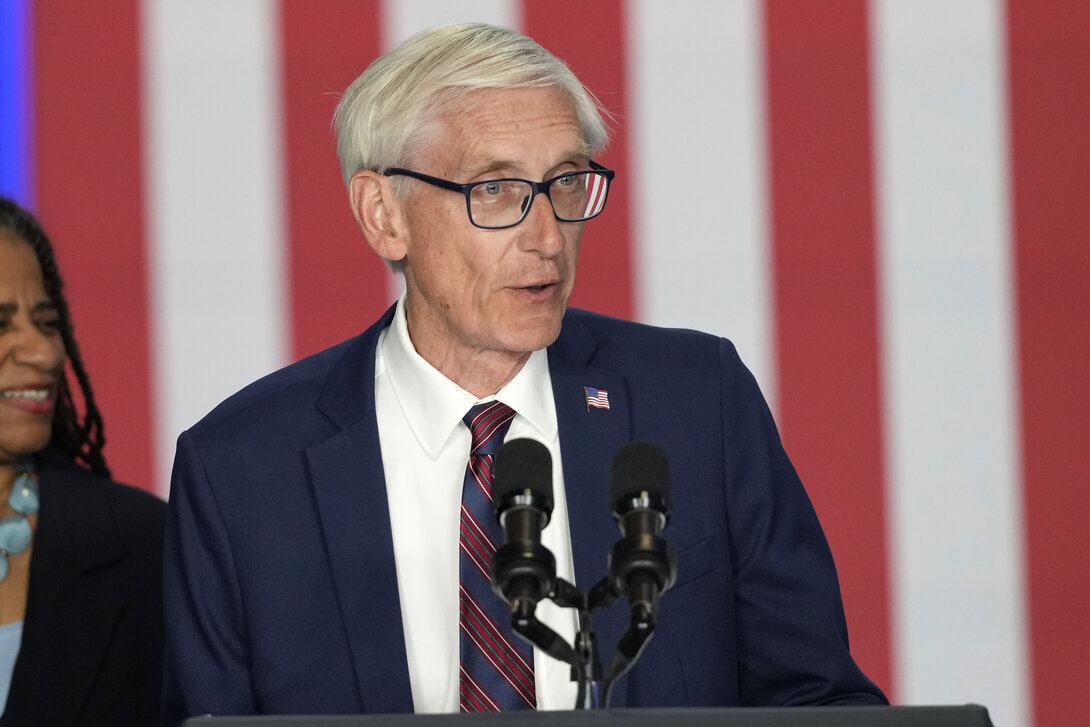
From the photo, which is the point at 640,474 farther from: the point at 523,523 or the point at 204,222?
the point at 204,222

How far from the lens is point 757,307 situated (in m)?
2.93

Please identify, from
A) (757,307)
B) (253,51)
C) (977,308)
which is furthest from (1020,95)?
(253,51)

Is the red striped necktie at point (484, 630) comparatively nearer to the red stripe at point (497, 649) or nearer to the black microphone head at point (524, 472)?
the red stripe at point (497, 649)

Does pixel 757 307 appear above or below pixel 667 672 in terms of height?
above

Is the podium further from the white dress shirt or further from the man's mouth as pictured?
the man's mouth

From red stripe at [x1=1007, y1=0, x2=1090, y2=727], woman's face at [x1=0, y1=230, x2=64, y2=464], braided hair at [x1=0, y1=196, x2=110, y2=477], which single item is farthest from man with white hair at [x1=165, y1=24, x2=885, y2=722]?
red stripe at [x1=1007, y1=0, x2=1090, y2=727]

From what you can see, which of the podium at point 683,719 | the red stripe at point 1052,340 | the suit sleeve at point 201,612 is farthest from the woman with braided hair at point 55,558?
the red stripe at point 1052,340

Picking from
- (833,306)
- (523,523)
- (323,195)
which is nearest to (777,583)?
(523,523)

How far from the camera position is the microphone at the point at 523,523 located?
1.03 metres

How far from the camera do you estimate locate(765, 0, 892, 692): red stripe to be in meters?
2.93

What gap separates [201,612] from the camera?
1666 mm

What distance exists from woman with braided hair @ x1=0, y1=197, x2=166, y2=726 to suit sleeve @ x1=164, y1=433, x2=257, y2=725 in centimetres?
45

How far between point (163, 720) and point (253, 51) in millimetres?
1647

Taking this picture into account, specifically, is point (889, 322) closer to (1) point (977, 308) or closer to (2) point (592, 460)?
(1) point (977, 308)
